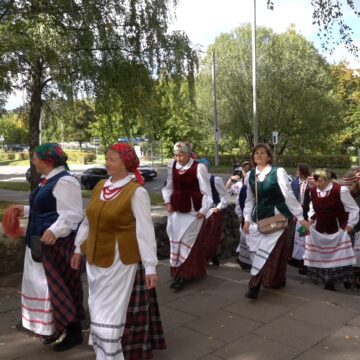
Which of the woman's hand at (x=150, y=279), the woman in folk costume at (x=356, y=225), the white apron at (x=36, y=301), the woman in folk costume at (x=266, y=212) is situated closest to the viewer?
the woman's hand at (x=150, y=279)

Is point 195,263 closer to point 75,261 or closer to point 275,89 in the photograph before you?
point 75,261

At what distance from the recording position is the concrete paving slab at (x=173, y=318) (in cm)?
483

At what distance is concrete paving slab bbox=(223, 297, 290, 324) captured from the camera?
5.04 m

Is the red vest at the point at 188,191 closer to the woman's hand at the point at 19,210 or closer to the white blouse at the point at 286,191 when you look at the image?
the white blouse at the point at 286,191

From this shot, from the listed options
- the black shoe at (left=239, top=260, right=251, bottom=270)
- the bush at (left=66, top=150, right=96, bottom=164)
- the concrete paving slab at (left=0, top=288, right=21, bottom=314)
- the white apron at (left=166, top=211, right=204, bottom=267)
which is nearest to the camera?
the concrete paving slab at (left=0, top=288, right=21, bottom=314)

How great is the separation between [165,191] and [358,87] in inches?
1763

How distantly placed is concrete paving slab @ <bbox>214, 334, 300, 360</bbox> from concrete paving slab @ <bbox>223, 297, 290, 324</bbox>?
1.75ft

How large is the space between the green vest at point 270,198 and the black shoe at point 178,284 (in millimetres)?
1249

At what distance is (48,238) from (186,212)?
103 inches

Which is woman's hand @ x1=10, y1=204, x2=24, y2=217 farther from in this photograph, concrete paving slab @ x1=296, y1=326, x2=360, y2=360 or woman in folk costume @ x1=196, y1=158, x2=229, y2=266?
woman in folk costume @ x1=196, y1=158, x2=229, y2=266

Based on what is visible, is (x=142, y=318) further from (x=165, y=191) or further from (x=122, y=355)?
(x=165, y=191)

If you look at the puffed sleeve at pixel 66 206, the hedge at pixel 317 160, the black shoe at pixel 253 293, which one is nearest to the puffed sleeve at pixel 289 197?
the black shoe at pixel 253 293

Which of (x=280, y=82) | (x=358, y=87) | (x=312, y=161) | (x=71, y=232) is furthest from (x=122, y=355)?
(x=358, y=87)

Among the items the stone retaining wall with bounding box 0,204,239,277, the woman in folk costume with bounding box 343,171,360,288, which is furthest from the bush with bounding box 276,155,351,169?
the woman in folk costume with bounding box 343,171,360,288
